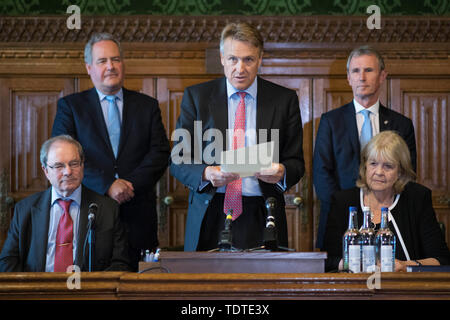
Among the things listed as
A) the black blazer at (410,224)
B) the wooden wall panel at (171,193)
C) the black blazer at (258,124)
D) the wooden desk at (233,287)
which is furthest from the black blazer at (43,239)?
the wooden wall panel at (171,193)

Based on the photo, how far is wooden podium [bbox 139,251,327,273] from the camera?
8.03 ft

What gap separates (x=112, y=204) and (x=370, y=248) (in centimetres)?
132

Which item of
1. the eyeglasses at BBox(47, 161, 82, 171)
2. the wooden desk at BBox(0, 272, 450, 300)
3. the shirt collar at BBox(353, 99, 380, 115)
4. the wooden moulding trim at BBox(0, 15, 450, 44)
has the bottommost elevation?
the wooden desk at BBox(0, 272, 450, 300)

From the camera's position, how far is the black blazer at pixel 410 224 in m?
3.38

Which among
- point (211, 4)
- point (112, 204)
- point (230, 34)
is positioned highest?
point (211, 4)

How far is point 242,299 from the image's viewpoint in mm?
2082

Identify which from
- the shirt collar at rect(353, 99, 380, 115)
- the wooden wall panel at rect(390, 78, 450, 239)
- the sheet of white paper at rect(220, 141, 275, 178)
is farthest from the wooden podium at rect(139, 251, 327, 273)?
the wooden wall panel at rect(390, 78, 450, 239)

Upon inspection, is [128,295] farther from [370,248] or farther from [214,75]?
[214,75]

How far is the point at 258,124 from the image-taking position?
3.46 metres

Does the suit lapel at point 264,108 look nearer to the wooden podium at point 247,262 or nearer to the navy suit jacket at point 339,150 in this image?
the navy suit jacket at point 339,150

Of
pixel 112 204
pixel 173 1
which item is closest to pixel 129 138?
pixel 112 204

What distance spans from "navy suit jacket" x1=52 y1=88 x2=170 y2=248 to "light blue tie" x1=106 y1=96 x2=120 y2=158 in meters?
0.04

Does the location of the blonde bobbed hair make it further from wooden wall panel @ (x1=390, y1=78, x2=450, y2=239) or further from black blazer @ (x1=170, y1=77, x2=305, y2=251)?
wooden wall panel @ (x1=390, y1=78, x2=450, y2=239)

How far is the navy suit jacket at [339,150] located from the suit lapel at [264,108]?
625mm
